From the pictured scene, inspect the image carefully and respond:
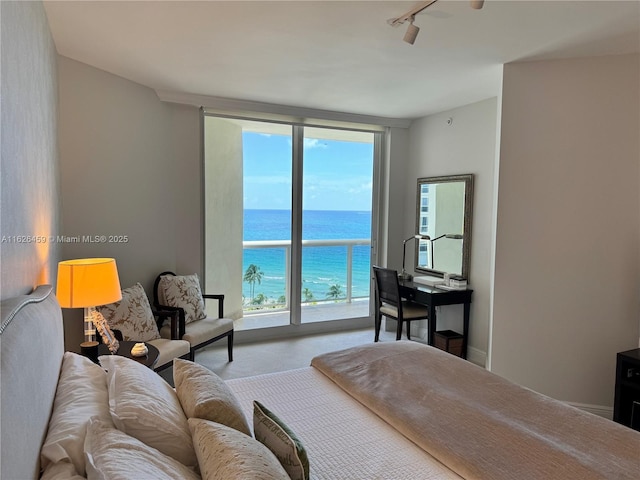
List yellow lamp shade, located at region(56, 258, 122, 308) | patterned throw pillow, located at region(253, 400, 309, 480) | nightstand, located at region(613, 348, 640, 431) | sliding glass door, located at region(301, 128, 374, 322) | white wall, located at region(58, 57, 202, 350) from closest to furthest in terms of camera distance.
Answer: patterned throw pillow, located at region(253, 400, 309, 480)
yellow lamp shade, located at region(56, 258, 122, 308)
nightstand, located at region(613, 348, 640, 431)
white wall, located at region(58, 57, 202, 350)
sliding glass door, located at region(301, 128, 374, 322)

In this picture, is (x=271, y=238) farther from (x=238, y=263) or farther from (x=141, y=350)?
(x=141, y=350)

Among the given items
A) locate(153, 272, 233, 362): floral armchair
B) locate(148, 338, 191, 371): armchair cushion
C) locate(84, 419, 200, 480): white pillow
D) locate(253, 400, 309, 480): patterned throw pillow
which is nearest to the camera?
locate(84, 419, 200, 480): white pillow

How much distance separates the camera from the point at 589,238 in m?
2.80

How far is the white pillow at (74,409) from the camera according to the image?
3.45 feet

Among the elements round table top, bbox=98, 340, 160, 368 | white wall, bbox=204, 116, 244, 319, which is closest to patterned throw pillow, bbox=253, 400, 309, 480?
round table top, bbox=98, 340, 160, 368

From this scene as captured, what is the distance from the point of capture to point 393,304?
4.16m

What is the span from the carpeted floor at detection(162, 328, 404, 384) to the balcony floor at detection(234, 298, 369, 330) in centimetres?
25

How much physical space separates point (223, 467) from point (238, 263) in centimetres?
365

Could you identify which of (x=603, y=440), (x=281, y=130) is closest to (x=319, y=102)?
(x=281, y=130)

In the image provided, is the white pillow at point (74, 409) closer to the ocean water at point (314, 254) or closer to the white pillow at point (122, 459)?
the white pillow at point (122, 459)

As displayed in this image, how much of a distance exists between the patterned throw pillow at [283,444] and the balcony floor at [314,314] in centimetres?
321

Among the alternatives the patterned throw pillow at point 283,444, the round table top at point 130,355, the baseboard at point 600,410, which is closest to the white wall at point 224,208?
the round table top at point 130,355

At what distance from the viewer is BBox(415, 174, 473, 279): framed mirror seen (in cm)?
410

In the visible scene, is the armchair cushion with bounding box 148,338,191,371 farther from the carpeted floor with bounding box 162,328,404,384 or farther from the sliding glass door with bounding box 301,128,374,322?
the sliding glass door with bounding box 301,128,374,322
